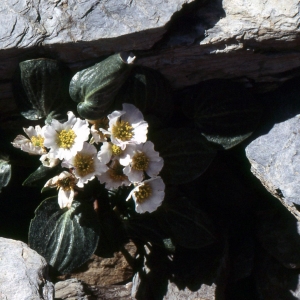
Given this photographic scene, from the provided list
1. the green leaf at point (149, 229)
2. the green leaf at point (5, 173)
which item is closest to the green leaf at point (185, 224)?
the green leaf at point (149, 229)

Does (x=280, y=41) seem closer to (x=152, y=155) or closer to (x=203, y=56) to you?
(x=203, y=56)

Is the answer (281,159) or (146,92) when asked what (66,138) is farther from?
(281,159)

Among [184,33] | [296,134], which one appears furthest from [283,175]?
[184,33]

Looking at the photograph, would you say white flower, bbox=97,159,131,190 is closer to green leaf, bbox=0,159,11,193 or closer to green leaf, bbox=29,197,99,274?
green leaf, bbox=29,197,99,274

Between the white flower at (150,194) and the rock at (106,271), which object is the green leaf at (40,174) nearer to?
the white flower at (150,194)

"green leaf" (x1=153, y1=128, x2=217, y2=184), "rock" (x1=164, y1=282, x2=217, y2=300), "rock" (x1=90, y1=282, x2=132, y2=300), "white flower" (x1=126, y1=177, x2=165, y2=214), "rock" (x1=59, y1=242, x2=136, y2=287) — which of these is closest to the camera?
"white flower" (x1=126, y1=177, x2=165, y2=214)

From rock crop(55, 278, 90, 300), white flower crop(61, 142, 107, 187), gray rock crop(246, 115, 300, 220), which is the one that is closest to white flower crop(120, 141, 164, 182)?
white flower crop(61, 142, 107, 187)

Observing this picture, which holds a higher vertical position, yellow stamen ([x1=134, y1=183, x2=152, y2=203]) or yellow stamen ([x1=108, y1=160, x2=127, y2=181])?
yellow stamen ([x1=108, y1=160, x2=127, y2=181])
